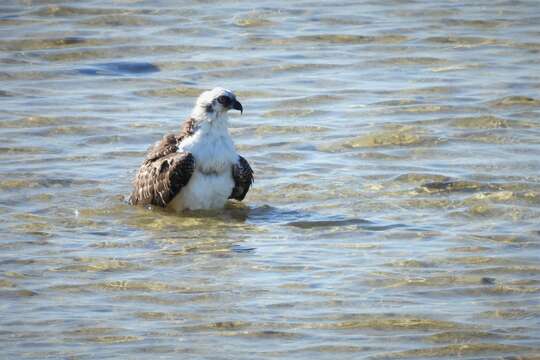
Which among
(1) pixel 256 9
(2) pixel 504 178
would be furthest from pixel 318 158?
(1) pixel 256 9

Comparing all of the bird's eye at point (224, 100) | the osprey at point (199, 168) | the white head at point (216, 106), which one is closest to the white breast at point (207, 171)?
the osprey at point (199, 168)

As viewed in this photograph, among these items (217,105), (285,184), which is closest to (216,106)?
(217,105)

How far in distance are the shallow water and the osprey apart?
0.18 m

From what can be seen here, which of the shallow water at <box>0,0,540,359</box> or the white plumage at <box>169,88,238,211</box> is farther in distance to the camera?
the white plumage at <box>169,88,238,211</box>

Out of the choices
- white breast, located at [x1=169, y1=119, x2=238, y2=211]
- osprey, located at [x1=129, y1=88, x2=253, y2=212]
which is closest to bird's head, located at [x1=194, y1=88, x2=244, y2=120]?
osprey, located at [x1=129, y1=88, x2=253, y2=212]

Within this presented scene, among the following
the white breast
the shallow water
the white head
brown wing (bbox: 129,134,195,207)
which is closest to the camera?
the shallow water

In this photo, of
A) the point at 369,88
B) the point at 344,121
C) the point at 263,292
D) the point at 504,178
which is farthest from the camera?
the point at 369,88

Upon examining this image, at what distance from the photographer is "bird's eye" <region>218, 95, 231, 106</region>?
40.3ft

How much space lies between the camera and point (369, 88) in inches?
639

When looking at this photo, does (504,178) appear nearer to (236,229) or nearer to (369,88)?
(236,229)

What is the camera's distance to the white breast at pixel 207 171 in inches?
478

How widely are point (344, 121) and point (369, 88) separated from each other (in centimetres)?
144

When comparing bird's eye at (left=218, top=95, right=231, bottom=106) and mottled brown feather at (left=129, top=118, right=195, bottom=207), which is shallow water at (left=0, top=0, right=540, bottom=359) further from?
bird's eye at (left=218, top=95, right=231, bottom=106)

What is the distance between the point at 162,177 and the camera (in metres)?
12.1
